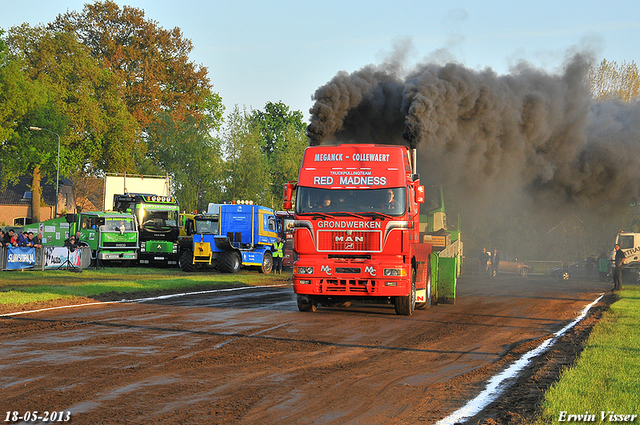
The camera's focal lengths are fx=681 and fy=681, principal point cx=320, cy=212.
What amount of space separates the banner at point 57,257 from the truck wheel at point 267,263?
858cm

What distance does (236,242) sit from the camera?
3225 cm

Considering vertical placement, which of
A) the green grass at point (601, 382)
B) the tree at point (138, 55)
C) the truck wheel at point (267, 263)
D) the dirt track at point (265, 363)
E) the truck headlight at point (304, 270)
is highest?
the tree at point (138, 55)

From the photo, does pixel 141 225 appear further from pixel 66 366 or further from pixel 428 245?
pixel 66 366

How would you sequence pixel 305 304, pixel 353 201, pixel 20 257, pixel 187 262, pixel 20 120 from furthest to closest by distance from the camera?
pixel 20 120 → pixel 187 262 → pixel 20 257 → pixel 305 304 → pixel 353 201

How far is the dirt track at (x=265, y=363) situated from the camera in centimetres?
670

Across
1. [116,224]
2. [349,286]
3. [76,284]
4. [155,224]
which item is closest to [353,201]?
[349,286]

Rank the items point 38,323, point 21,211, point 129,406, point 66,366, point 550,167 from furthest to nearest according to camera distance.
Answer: point 21,211
point 550,167
point 38,323
point 66,366
point 129,406

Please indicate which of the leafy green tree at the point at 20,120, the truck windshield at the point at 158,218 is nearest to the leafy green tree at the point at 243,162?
the truck windshield at the point at 158,218

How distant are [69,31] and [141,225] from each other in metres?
29.1

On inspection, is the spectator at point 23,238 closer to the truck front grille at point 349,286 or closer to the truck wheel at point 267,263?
the truck wheel at point 267,263

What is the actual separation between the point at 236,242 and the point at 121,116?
2734cm

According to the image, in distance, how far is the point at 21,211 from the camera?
80125 mm

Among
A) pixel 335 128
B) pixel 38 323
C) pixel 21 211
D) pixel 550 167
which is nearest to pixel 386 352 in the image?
pixel 38 323

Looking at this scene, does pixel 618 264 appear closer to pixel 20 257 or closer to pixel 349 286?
pixel 349 286
